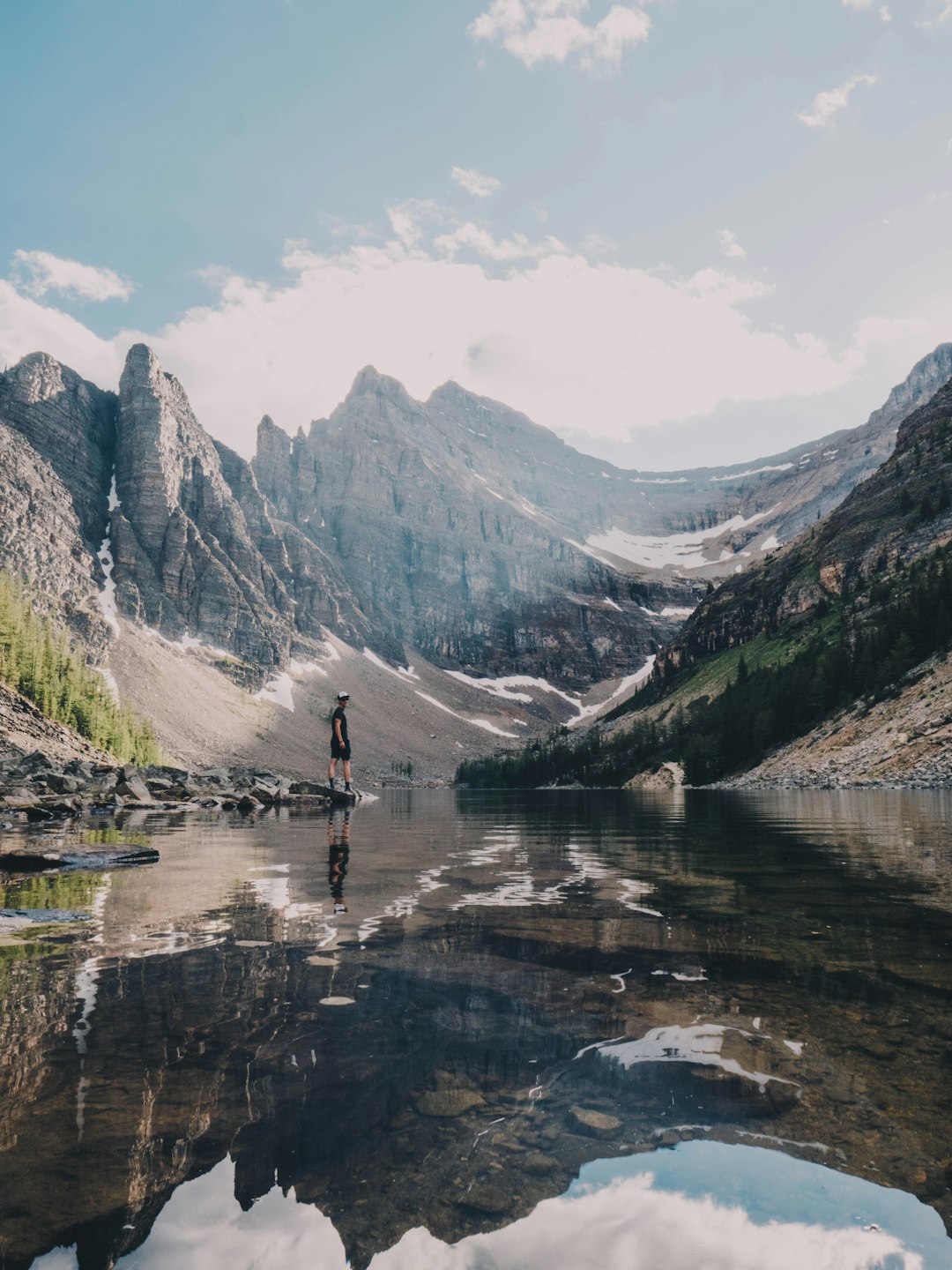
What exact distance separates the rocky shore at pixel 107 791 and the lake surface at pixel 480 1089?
28734mm

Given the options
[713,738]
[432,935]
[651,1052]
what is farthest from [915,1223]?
[713,738]

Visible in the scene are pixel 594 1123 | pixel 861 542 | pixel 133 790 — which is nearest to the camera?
pixel 594 1123

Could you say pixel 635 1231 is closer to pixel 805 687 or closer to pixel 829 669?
pixel 829 669

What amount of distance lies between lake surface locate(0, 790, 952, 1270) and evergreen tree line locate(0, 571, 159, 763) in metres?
77.7


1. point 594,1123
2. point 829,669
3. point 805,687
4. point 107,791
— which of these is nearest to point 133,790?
point 107,791

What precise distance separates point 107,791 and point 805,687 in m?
96.0

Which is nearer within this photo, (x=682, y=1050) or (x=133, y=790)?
(x=682, y=1050)

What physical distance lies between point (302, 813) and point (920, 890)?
107ft

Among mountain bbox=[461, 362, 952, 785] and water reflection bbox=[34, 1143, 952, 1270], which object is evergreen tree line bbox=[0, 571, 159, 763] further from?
mountain bbox=[461, 362, 952, 785]

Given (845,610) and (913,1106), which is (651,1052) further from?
(845,610)

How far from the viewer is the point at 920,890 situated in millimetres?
11453

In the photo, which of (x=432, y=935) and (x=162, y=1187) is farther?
(x=432, y=935)

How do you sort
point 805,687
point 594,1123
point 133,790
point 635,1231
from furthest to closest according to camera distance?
point 805,687
point 133,790
point 594,1123
point 635,1231

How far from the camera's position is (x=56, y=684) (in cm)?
8869
